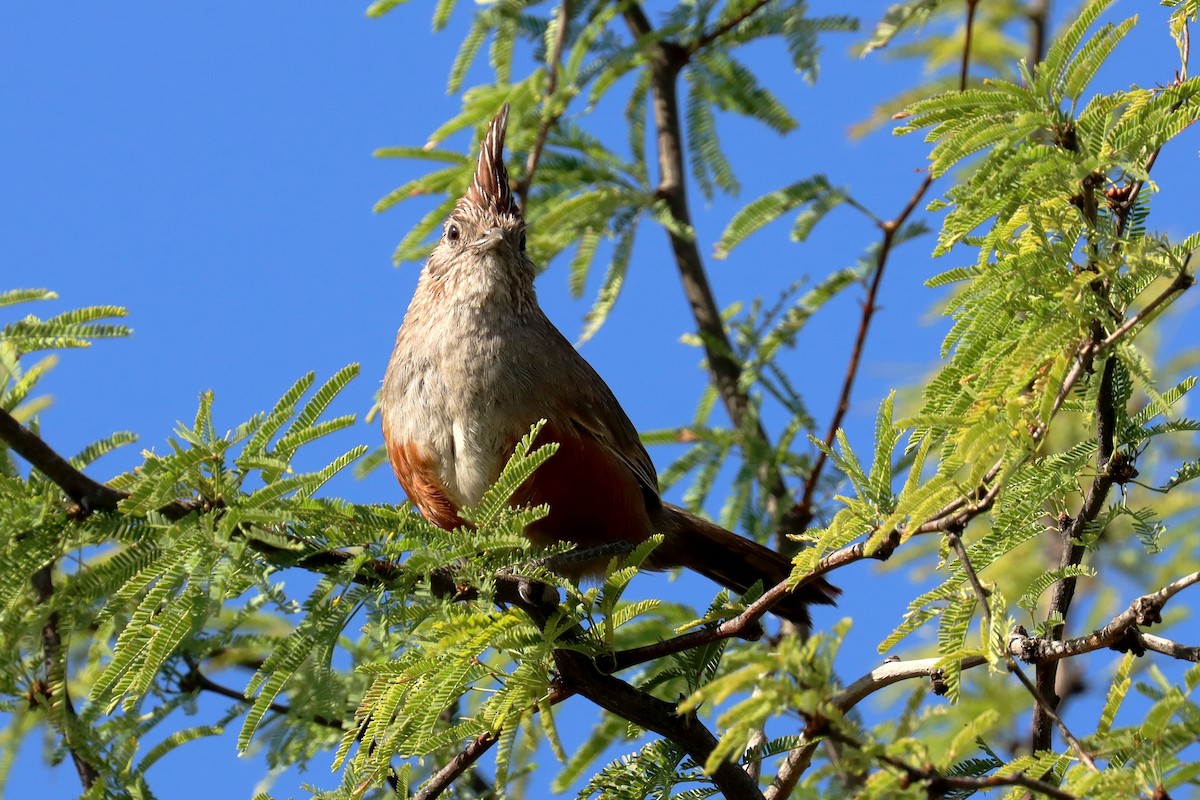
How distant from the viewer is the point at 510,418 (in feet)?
16.1

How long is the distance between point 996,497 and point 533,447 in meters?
2.09

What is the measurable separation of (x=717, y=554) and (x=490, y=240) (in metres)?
1.71

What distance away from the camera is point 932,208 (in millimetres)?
3469

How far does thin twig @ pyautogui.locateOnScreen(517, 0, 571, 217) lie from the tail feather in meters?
1.68

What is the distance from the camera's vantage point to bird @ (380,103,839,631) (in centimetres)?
487

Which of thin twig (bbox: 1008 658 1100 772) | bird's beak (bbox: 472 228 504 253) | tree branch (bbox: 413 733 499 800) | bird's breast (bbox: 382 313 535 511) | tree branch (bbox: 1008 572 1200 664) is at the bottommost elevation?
thin twig (bbox: 1008 658 1100 772)

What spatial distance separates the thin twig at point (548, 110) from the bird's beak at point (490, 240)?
435mm

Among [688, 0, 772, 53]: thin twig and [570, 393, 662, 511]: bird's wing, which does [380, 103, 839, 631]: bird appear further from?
[688, 0, 772, 53]: thin twig

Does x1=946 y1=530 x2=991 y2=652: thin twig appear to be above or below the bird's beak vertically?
below

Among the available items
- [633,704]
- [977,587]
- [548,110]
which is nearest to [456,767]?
[633,704]

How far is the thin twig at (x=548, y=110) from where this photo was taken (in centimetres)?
617

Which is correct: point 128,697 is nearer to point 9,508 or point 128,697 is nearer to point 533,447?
point 9,508

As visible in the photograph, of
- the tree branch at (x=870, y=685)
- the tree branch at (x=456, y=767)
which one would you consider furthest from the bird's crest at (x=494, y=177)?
the tree branch at (x=870, y=685)

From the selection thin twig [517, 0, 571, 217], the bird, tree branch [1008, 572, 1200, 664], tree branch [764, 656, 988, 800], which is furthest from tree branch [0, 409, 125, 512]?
thin twig [517, 0, 571, 217]
